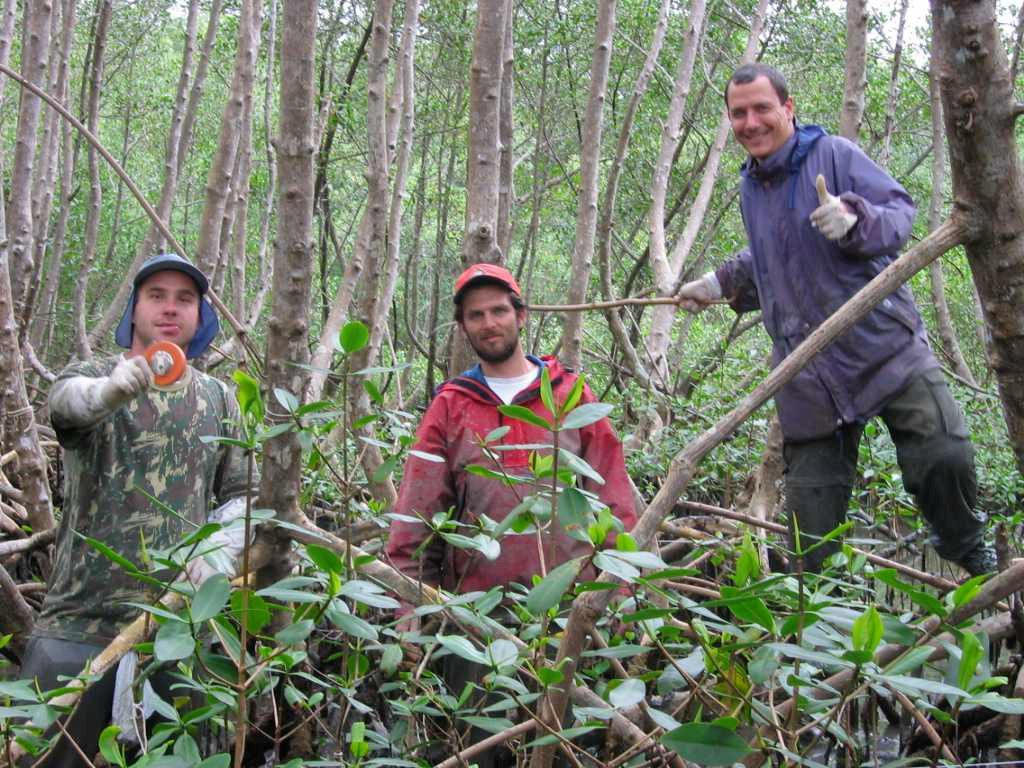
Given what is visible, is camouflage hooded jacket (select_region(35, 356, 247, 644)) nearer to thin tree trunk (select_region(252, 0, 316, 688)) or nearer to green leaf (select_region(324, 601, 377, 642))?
thin tree trunk (select_region(252, 0, 316, 688))

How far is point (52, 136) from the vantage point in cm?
588

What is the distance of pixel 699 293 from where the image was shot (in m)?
2.96

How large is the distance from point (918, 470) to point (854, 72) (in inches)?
78.5

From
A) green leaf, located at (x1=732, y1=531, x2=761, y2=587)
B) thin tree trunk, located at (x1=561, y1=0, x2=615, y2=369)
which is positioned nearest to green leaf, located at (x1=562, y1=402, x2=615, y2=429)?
green leaf, located at (x1=732, y1=531, x2=761, y2=587)

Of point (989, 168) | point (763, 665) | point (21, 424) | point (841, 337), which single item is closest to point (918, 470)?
Result: point (841, 337)

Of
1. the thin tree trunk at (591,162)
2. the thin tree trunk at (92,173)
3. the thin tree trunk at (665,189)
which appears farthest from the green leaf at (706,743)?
the thin tree trunk at (92,173)

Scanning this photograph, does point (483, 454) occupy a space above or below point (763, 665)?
above

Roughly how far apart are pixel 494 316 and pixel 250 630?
65.7 inches

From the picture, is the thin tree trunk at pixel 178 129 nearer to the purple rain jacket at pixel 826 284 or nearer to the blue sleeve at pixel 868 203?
the purple rain jacket at pixel 826 284

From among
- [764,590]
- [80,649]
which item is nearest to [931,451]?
[764,590]

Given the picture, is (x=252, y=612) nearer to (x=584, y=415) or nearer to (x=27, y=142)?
A: (x=584, y=415)

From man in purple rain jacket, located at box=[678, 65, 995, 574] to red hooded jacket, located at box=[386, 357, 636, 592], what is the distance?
0.43 m

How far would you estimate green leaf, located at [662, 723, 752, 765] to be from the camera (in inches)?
43.8

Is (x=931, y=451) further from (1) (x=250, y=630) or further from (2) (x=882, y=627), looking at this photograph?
(1) (x=250, y=630)
